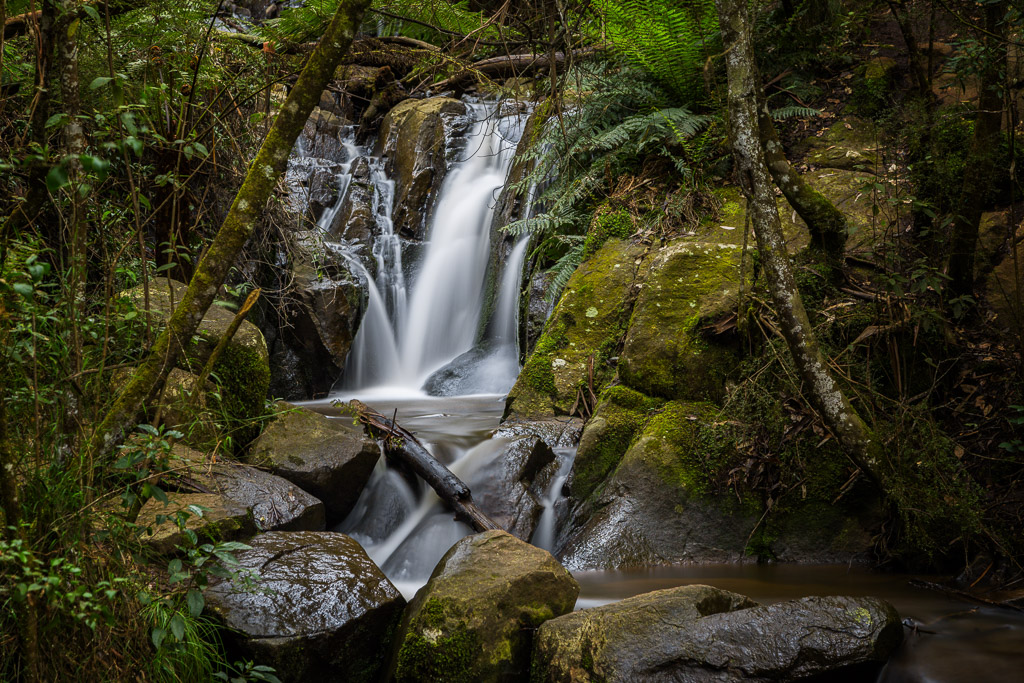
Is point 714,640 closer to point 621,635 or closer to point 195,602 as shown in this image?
point 621,635

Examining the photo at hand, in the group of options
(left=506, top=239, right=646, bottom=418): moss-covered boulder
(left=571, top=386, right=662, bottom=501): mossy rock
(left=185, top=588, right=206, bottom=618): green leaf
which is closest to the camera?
(left=185, top=588, right=206, bottom=618): green leaf

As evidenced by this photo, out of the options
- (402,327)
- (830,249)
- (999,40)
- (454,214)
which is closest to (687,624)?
(830,249)

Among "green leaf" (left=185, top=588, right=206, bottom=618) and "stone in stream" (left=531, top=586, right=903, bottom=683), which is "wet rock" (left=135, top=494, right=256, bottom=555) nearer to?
"green leaf" (left=185, top=588, right=206, bottom=618)

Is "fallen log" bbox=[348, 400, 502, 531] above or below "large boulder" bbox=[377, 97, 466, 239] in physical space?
below

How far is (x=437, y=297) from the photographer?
31.2 ft

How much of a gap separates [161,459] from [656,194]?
5432mm

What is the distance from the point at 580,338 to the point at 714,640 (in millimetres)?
3502

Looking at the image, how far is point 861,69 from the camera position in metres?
6.85

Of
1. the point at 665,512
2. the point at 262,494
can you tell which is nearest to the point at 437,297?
the point at 262,494

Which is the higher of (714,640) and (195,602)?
(195,602)

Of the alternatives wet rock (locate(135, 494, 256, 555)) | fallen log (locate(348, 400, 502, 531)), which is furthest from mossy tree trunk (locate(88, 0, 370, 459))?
fallen log (locate(348, 400, 502, 531))

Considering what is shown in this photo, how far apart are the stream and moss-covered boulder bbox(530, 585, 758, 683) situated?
0.68 meters

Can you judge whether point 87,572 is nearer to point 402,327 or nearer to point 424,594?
point 424,594

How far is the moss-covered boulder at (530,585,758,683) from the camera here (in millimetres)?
2877
